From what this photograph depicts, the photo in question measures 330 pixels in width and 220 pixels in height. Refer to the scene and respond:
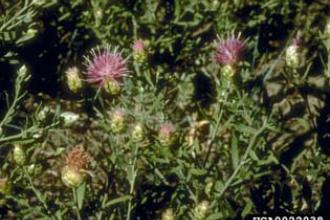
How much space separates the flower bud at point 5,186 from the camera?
1.88 metres

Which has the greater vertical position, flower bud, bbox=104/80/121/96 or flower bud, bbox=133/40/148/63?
flower bud, bbox=133/40/148/63

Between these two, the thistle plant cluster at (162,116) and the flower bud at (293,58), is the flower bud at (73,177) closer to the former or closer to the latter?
the thistle plant cluster at (162,116)

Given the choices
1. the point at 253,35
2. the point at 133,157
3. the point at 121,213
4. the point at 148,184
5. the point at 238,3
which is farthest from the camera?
the point at 253,35

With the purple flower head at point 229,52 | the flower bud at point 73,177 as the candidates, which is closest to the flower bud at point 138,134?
the flower bud at point 73,177

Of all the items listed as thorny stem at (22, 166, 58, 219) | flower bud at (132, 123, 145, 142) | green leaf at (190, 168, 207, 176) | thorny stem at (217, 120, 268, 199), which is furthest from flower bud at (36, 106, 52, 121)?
thorny stem at (217, 120, 268, 199)

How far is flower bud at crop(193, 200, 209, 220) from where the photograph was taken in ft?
6.22

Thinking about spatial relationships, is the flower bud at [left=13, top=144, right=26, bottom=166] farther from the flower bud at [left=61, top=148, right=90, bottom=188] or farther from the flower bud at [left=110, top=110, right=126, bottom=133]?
the flower bud at [left=110, top=110, right=126, bottom=133]

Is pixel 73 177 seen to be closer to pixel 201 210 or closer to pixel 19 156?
pixel 19 156

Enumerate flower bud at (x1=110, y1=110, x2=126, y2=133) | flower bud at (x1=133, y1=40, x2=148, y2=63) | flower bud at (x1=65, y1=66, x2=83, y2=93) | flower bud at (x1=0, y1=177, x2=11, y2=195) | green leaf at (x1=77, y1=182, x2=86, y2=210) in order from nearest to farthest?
green leaf at (x1=77, y1=182, x2=86, y2=210) < flower bud at (x1=0, y1=177, x2=11, y2=195) < flower bud at (x1=110, y1=110, x2=126, y2=133) < flower bud at (x1=65, y1=66, x2=83, y2=93) < flower bud at (x1=133, y1=40, x2=148, y2=63)

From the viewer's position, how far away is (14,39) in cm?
236

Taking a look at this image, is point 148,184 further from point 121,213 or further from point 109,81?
point 109,81

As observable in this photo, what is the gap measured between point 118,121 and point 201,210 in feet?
1.34

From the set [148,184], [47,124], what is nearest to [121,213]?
[148,184]

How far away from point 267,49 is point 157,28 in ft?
2.04
